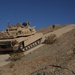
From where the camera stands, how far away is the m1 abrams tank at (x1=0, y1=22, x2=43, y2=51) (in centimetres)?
2244

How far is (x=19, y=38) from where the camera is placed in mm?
23297

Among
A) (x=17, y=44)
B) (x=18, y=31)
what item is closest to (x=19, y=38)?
(x=17, y=44)

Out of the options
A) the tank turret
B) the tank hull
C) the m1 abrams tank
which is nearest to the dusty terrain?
the tank hull

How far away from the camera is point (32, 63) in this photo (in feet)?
52.9

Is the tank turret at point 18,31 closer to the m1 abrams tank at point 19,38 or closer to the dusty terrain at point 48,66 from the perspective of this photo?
the m1 abrams tank at point 19,38

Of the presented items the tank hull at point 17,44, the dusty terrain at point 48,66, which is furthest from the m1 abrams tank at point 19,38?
the dusty terrain at point 48,66

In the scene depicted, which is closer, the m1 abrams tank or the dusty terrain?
the dusty terrain

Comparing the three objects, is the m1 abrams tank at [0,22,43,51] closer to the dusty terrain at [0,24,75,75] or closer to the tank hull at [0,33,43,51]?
the tank hull at [0,33,43,51]

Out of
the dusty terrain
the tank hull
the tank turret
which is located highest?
the tank turret

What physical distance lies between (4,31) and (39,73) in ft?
54.2

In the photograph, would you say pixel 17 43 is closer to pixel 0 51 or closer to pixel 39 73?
pixel 0 51

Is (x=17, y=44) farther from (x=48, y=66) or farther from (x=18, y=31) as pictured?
(x=48, y=66)

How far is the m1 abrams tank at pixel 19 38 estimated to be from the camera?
73.6 ft

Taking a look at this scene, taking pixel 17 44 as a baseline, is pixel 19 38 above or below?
above
